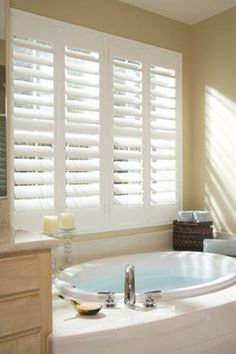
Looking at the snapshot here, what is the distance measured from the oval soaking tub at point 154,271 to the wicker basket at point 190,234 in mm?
237

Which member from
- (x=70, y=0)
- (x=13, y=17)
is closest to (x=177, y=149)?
(x=70, y=0)

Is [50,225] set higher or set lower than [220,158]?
lower

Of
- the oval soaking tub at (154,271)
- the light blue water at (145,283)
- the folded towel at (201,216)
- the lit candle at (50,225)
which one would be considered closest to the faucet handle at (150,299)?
the oval soaking tub at (154,271)

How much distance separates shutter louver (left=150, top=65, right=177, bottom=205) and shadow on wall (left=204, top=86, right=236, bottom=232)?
315mm

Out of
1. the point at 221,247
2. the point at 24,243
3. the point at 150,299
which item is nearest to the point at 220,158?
the point at 221,247

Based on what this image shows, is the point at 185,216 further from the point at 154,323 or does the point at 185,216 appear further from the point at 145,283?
the point at 154,323

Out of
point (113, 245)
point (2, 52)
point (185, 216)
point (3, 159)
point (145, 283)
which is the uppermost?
point (2, 52)

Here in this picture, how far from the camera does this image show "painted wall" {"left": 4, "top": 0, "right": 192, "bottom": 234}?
2947 millimetres

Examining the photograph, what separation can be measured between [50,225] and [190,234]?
1316mm

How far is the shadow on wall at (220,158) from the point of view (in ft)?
11.3

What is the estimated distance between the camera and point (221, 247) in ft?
10.2

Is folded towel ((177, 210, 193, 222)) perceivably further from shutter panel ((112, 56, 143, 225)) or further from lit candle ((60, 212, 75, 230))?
lit candle ((60, 212, 75, 230))

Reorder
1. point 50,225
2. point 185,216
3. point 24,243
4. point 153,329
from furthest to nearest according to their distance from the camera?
point 185,216 → point 50,225 → point 153,329 → point 24,243

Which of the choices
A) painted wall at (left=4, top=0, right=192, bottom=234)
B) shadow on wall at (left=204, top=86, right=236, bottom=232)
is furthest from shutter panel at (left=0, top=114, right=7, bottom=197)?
shadow on wall at (left=204, top=86, right=236, bottom=232)
